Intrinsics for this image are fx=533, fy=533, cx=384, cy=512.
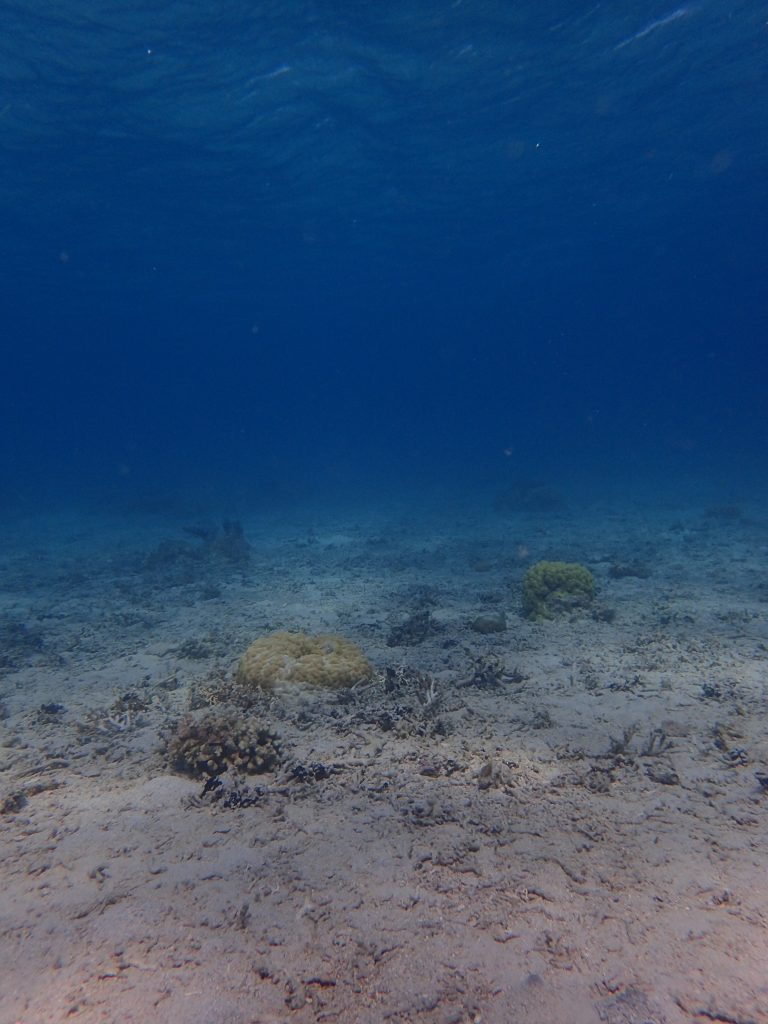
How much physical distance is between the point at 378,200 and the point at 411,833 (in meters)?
39.0

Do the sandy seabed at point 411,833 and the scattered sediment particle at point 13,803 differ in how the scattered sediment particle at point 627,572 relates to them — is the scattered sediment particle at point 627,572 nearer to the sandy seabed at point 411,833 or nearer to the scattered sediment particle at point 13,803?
the sandy seabed at point 411,833

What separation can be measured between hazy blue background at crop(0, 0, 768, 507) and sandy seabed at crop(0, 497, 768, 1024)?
73.5 feet

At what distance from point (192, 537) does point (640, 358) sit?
359 feet

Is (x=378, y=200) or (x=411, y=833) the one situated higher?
(x=378, y=200)

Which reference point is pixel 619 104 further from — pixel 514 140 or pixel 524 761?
pixel 524 761

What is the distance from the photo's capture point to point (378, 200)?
117 feet

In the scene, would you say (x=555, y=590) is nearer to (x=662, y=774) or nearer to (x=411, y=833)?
(x=662, y=774)

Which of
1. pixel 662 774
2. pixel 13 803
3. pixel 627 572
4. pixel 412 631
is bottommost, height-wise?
pixel 627 572

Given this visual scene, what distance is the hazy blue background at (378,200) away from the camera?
797 inches

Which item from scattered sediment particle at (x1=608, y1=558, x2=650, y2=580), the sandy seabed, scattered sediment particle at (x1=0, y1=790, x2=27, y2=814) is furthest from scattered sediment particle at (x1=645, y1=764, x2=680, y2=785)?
scattered sediment particle at (x1=608, y1=558, x2=650, y2=580)

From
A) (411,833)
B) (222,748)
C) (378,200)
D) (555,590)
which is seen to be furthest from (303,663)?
(378,200)

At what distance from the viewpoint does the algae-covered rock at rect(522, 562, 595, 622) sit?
1028cm

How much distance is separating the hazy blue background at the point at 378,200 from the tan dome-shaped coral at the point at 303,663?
21890 mm

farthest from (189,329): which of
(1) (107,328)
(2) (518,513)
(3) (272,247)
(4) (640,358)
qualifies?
(4) (640,358)
